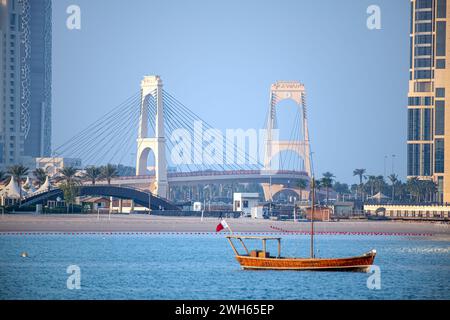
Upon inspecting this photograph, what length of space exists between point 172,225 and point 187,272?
208ft

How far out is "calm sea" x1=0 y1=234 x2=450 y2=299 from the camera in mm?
75312

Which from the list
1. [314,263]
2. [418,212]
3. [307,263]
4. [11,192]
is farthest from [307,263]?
[418,212]

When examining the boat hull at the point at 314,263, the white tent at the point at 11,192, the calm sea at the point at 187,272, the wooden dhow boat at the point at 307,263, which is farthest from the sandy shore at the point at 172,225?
the boat hull at the point at 314,263

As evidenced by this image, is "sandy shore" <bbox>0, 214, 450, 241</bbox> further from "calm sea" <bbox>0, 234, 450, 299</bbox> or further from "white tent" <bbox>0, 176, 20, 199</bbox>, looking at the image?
"white tent" <bbox>0, 176, 20, 199</bbox>

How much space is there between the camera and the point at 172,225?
15275 centimetres

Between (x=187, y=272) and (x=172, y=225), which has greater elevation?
(x=172, y=225)

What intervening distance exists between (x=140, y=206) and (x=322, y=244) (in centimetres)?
7496

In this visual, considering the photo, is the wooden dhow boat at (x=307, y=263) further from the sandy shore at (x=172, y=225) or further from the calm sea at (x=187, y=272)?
the sandy shore at (x=172, y=225)

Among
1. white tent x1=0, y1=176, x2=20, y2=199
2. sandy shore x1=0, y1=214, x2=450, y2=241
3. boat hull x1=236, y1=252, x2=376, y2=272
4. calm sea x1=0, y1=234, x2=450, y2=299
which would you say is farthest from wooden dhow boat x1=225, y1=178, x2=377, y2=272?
white tent x1=0, y1=176, x2=20, y2=199

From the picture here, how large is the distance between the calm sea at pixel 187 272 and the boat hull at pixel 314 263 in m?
0.56

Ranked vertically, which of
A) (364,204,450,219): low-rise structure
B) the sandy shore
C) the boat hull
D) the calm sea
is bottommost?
the calm sea

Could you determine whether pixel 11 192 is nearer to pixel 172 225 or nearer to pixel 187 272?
pixel 172 225

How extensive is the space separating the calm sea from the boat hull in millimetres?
561
